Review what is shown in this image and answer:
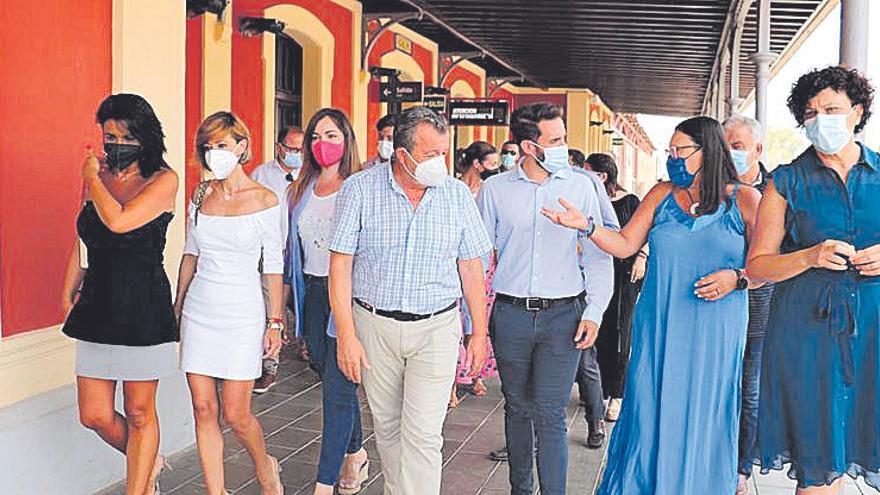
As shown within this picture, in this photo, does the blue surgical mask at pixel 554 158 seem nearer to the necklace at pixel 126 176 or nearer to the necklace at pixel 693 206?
the necklace at pixel 693 206

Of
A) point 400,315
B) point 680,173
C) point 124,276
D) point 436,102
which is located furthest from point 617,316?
point 436,102

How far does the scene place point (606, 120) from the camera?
92.1ft

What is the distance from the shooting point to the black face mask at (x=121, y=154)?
3.59 meters

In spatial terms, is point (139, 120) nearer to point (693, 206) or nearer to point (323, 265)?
point (323, 265)

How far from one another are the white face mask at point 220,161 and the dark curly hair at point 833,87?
2095 millimetres

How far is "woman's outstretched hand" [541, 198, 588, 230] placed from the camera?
354 cm

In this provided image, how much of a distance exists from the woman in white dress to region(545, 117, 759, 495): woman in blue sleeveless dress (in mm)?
1209

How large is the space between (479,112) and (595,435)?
752cm

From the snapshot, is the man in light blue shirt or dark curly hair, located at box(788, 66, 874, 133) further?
the man in light blue shirt

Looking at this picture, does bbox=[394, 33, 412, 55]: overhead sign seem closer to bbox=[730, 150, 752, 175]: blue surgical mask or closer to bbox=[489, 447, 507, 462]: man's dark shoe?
bbox=[489, 447, 507, 462]: man's dark shoe

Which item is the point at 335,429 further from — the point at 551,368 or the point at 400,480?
→ the point at 551,368

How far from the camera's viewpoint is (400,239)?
3375mm

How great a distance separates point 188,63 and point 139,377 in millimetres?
3815

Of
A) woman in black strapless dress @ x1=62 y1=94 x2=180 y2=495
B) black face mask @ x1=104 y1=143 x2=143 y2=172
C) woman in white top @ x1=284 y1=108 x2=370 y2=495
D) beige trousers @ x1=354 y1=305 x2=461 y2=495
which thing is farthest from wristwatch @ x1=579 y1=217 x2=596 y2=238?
black face mask @ x1=104 y1=143 x2=143 y2=172
